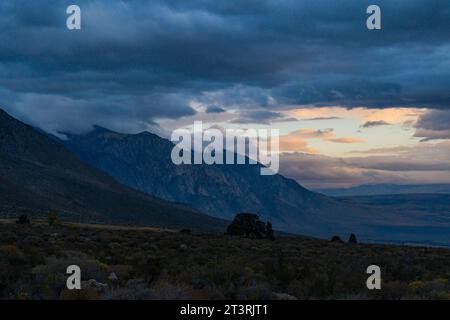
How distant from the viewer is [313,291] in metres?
20.5

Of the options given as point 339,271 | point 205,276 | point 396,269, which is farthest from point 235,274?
point 396,269

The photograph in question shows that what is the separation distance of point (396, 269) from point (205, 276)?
38.5 feet

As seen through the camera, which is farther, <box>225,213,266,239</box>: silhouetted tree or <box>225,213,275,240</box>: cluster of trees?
<box>225,213,266,239</box>: silhouetted tree

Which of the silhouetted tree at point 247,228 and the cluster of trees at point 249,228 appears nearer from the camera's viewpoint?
the cluster of trees at point 249,228
